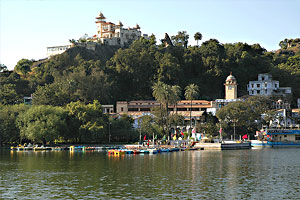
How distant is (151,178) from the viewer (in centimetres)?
6156

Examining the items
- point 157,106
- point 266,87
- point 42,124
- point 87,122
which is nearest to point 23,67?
point 157,106

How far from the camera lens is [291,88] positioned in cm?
17588

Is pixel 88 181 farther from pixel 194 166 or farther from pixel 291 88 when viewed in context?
pixel 291 88

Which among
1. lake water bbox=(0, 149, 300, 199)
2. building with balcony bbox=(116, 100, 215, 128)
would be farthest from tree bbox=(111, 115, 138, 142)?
lake water bbox=(0, 149, 300, 199)

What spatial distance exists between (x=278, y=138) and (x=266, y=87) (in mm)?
49070

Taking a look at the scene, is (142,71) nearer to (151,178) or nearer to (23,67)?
(23,67)

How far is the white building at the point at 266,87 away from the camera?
171875mm

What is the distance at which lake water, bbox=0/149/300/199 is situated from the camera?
50.2 m

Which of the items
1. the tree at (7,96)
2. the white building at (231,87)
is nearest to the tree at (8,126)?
the tree at (7,96)

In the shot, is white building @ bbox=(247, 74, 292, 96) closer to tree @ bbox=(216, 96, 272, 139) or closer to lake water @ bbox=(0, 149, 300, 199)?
tree @ bbox=(216, 96, 272, 139)

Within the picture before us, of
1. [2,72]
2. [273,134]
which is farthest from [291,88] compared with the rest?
[2,72]

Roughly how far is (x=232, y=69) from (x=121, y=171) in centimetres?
12379

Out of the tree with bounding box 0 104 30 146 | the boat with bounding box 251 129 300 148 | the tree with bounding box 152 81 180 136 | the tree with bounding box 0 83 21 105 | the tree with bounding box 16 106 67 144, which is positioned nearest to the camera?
the tree with bounding box 16 106 67 144

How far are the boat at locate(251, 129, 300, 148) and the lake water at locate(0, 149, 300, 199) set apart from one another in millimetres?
38597
